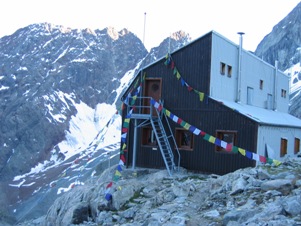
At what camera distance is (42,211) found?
226ft

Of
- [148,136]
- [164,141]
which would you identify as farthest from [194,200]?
[148,136]

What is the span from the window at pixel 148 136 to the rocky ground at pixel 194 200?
6.78 ft

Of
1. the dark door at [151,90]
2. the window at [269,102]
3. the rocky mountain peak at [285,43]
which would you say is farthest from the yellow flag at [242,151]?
the rocky mountain peak at [285,43]

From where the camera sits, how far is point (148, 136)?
88.0 ft

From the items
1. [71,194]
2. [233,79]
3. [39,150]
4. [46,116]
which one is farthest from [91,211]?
[46,116]

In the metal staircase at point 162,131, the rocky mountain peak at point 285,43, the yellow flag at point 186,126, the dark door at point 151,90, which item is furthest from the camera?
the rocky mountain peak at point 285,43

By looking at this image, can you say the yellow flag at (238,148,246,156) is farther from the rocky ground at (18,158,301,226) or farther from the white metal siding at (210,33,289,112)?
the white metal siding at (210,33,289,112)

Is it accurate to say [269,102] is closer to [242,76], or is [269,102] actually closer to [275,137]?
[242,76]

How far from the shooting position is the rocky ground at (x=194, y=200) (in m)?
13.3

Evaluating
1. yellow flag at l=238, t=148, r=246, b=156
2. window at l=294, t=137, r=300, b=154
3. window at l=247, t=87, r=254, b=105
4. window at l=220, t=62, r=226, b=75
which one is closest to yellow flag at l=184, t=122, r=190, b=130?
yellow flag at l=238, t=148, r=246, b=156

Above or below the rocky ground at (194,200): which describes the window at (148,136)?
above

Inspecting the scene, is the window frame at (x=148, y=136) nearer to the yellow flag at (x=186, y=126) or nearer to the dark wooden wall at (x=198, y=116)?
the dark wooden wall at (x=198, y=116)

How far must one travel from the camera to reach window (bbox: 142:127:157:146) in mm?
26609

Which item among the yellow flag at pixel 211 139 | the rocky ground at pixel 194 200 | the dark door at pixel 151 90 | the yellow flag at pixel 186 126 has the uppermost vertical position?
the dark door at pixel 151 90
